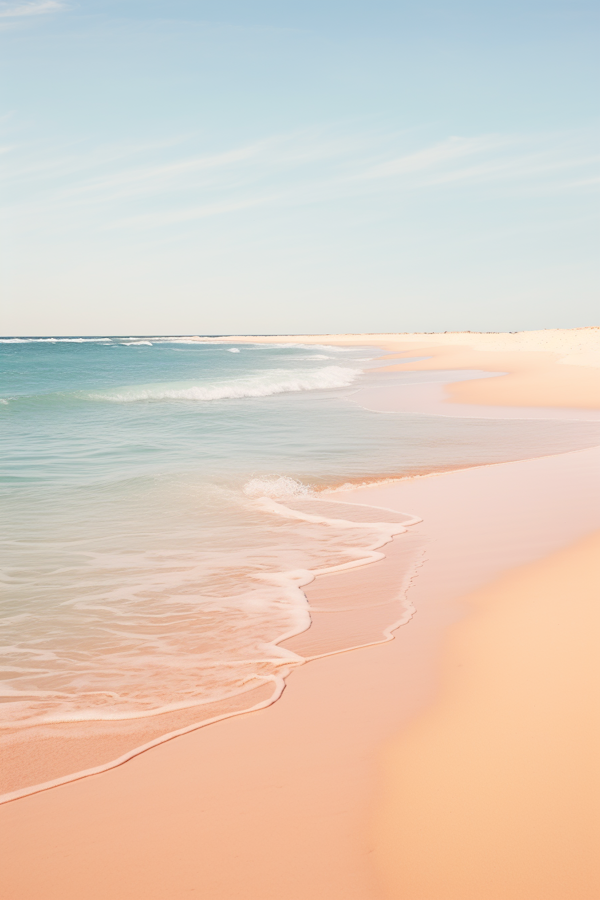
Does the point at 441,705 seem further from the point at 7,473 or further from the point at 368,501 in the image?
the point at 7,473

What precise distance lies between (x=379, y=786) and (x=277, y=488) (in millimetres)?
5835

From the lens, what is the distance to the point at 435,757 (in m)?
2.73

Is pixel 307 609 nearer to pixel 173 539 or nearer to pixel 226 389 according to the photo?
pixel 173 539

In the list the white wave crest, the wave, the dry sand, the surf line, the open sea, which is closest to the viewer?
the dry sand

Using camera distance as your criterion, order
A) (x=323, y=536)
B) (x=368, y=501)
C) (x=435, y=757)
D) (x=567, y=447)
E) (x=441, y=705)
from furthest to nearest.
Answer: (x=567, y=447)
(x=368, y=501)
(x=323, y=536)
(x=441, y=705)
(x=435, y=757)

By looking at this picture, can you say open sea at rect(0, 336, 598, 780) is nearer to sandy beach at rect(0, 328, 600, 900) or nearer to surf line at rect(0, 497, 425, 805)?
surf line at rect(0, 497, 425, 805)

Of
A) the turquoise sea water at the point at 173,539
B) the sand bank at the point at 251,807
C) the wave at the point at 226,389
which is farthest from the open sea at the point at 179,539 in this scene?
the wave at the point at 226,389

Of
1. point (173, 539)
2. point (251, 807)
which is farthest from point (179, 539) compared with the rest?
point (251, 807)

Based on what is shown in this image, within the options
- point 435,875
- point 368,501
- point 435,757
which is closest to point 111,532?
point 368,501

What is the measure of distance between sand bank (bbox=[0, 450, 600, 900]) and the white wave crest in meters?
4.17

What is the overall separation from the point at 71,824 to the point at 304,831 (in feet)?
2.80

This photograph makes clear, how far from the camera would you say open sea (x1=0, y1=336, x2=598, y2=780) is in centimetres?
368

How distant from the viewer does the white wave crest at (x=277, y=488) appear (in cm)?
805

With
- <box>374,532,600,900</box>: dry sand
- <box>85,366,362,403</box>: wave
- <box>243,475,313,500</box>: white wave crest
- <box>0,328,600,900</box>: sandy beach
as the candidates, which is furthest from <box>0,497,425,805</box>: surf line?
<box>85,366,362,403</box>: wave
